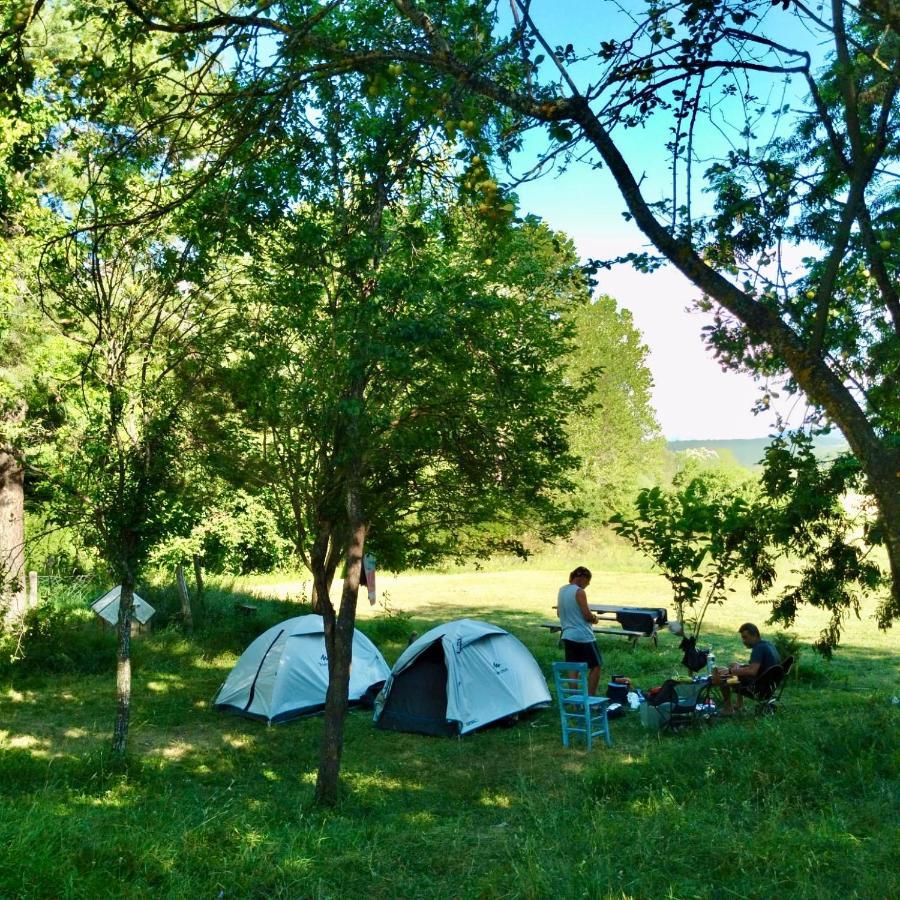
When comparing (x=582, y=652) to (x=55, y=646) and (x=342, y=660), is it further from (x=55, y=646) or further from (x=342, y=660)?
(x=55, y=646)

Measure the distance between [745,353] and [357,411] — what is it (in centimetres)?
357

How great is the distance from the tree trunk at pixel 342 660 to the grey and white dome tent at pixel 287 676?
3.95m

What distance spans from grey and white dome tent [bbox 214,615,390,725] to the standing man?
3415mm

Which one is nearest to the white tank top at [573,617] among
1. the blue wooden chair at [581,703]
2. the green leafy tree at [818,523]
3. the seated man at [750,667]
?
the blue wooden chair at [581,703]

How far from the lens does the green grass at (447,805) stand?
5.23 m

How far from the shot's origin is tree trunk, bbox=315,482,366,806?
8609mm

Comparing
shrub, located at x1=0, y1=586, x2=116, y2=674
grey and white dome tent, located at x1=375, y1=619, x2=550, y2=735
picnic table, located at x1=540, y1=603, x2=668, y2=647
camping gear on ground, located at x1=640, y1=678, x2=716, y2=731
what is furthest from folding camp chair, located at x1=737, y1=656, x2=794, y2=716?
shrub, located at x1=0, y1=586, x2=116, y2=674

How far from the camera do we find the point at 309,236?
8305 mm

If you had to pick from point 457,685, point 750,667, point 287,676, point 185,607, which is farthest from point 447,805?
point 185,607

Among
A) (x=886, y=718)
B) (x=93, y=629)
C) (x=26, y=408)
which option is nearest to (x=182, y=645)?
(x=93, y=629)

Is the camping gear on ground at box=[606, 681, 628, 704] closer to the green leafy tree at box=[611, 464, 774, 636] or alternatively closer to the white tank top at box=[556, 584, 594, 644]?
the white tank top at box=[556, 584, 594, 644]

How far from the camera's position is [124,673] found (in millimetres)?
10133

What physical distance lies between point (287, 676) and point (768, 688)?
6531 millimetres

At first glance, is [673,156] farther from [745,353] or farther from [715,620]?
[715,620]
